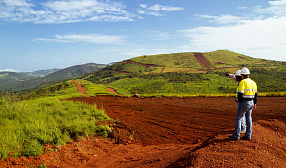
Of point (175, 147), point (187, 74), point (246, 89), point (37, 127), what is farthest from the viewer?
point (187, 74)

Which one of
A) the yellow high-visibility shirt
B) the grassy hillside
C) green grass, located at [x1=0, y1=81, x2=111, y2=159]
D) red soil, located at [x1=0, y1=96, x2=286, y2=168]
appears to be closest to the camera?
red soil, located at [x1=0, y1=96, x2=286, y2=168]

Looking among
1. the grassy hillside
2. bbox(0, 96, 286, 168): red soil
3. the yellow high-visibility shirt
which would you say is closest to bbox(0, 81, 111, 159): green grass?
bbox(0, 96, 286, 168): red soil

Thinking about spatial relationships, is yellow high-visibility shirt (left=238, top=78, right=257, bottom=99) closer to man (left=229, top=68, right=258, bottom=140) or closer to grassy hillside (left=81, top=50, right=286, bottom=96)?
man (left=229, top=68, right=258, bottom=140)

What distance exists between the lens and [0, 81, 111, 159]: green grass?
5.61 metres

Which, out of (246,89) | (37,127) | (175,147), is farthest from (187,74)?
(37,127)

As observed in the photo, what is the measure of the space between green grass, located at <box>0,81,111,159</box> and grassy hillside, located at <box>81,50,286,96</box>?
40.7 m

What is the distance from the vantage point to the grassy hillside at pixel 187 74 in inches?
2071

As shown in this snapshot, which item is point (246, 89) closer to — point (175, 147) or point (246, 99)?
point (246, 99)

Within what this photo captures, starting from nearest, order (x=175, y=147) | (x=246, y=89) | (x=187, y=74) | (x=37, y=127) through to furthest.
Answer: (x=246, y=89) < (x=175, y=147) < (x=37, y=127) < (x=187, y=74)

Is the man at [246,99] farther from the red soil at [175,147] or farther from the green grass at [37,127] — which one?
the green grass at [37,127]

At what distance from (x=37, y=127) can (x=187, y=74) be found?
7302cm

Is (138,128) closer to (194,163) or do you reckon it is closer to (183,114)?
(183,114)

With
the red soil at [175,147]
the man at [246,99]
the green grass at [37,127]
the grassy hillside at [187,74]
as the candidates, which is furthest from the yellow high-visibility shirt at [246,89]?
the grassy hillside at [187,74]

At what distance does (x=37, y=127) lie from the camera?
669 centimetres
